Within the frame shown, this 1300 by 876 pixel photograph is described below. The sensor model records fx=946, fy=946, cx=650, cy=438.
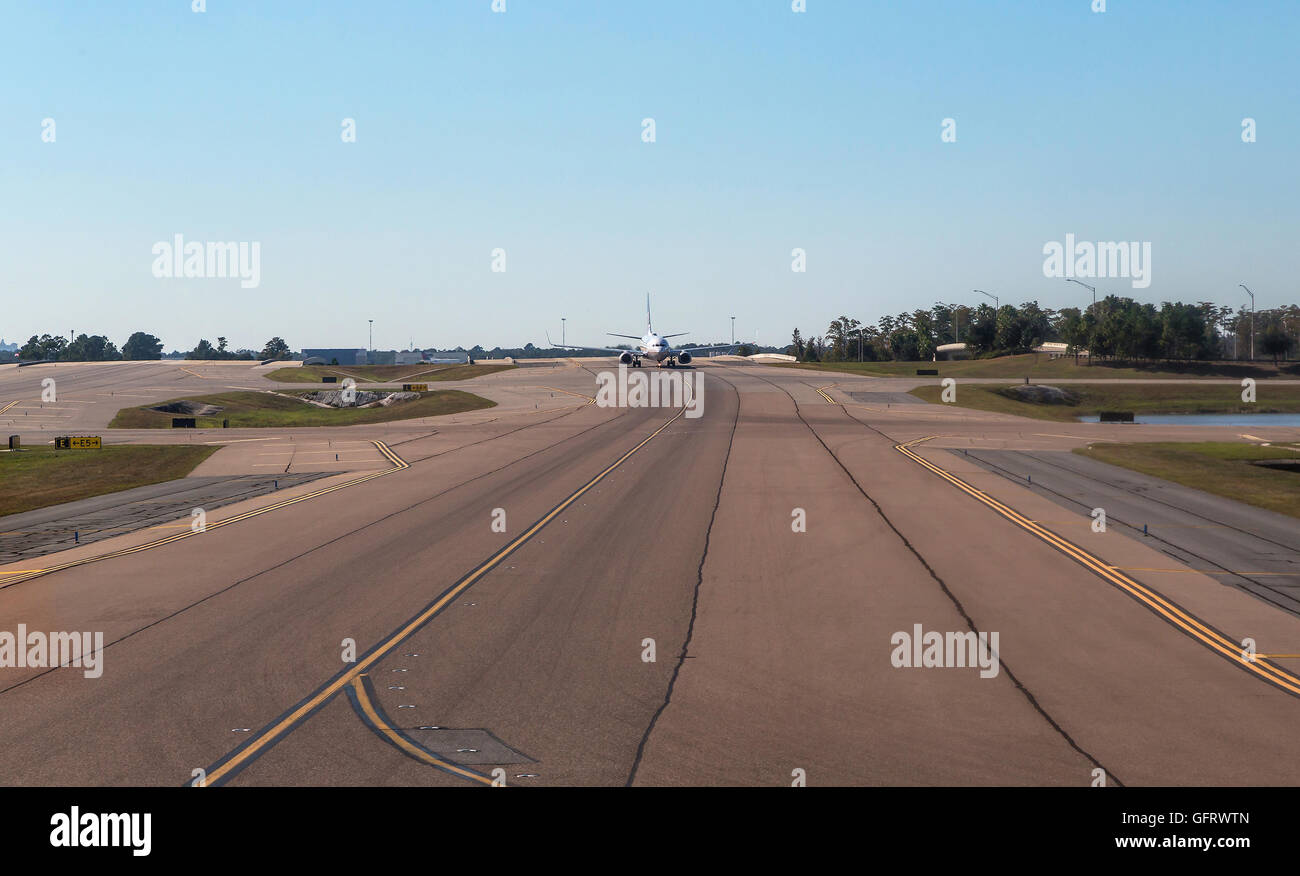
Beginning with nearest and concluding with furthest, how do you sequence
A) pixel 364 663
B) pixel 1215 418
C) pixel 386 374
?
pixel 364 663
pixel 1215 418
pixel 386 374

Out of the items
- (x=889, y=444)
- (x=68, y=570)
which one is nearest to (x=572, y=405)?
(x=889, y=444)

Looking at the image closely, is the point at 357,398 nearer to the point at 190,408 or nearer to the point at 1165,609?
the point at 190,408

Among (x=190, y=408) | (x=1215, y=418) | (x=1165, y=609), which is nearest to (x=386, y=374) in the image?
(x=190, y=408)

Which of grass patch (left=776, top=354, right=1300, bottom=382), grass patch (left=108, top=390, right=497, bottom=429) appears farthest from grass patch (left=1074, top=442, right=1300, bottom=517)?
grass patch (left=776, top=354, right=1300, bottom=382)

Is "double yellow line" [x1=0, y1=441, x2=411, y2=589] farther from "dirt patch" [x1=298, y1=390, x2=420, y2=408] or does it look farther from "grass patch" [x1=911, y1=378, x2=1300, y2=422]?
"grass patch" [x1=911, y1=378, x2=1300, y2=422]

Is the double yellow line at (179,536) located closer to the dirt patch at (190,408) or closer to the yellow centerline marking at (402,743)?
the yellow centerline marking at (402,743)
